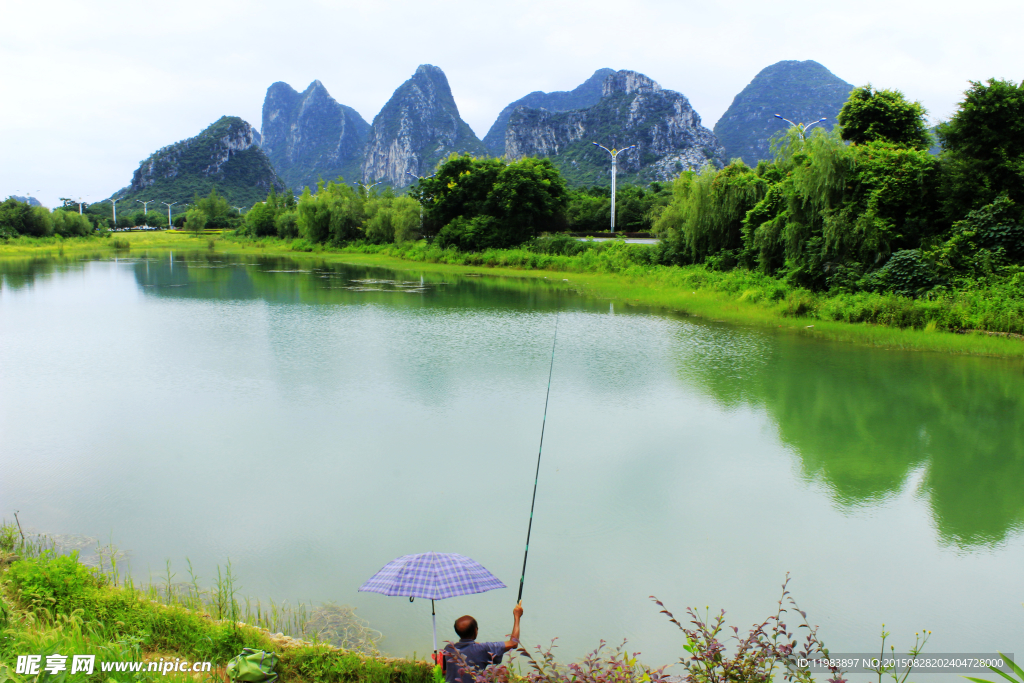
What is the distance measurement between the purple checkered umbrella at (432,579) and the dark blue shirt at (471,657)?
6.4 inches

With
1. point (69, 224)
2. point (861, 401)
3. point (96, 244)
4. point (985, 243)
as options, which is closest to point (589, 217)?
point (985, 243)

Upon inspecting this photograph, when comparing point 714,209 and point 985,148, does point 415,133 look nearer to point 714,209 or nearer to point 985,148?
point 714,209

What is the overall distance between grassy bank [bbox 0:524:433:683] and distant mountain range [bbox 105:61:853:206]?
71.1 metres

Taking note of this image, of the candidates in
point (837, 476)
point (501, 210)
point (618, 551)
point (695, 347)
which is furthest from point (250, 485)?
point (501, 210)

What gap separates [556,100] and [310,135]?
58.5 m

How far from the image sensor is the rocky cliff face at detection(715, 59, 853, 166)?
91.7 m

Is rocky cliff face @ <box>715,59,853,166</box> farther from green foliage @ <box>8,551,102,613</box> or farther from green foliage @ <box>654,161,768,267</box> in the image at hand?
green foliage @ <box>8,551,102,613</box>

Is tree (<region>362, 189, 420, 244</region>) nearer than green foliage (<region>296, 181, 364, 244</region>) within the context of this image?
Yes

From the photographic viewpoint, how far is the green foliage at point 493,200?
31.8 meters

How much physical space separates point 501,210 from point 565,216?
3.37 metres

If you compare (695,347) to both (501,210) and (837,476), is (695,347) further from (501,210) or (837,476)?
(501,210)

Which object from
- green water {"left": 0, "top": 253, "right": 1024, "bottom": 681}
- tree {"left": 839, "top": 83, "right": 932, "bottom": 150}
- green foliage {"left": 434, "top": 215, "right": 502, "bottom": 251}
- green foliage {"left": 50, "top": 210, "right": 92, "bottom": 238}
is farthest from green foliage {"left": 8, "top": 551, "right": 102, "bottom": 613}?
green foliage {"left": 50, "top": 210, "right": 92, "bottom": 238}

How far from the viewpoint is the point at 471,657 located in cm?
288

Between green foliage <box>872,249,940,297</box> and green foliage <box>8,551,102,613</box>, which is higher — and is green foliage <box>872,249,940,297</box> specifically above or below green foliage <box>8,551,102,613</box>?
above
